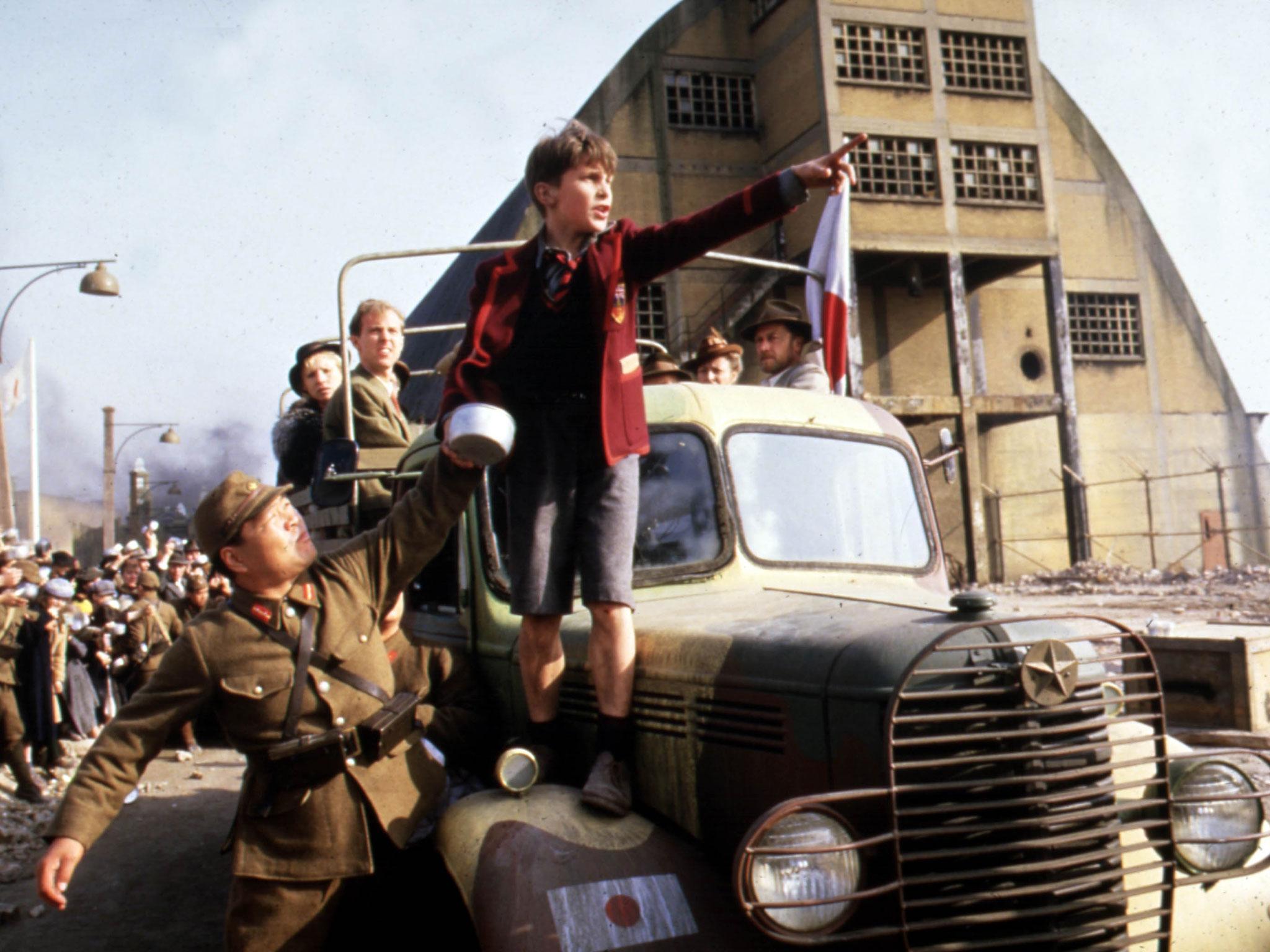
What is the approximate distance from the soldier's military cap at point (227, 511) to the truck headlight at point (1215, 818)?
2.41 m

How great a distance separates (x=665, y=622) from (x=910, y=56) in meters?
24.2

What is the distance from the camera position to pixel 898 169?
81.1ft

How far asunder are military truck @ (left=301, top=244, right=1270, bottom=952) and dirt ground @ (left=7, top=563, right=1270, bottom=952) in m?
0.39

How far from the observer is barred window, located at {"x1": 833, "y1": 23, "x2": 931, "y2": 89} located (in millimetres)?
24391

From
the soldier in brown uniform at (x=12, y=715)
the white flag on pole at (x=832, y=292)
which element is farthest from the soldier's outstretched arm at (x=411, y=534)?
the soldier in brown uniform at (x=12, y=715)

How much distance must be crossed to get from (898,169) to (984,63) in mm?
3397

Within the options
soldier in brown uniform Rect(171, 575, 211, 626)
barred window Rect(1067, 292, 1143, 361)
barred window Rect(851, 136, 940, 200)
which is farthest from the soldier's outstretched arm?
barred window Rect(1067, 292, 1143, 361)

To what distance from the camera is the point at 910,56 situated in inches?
984

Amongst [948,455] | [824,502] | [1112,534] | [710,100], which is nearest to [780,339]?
[948,455]

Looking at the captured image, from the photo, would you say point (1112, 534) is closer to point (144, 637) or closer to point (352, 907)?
point (144, 637)

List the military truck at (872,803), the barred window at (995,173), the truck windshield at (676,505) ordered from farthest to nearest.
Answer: the barred window at (995,173), the truck windshield at (676,505), the military truck at (872,803)

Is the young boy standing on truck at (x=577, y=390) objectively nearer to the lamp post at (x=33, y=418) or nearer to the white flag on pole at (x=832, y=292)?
the white flag on pole at (x=832, y=292)

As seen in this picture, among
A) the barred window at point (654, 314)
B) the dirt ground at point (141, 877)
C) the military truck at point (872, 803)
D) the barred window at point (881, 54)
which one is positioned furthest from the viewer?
the barred window at point (654, 314)

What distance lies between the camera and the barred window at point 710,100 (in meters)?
26.3
